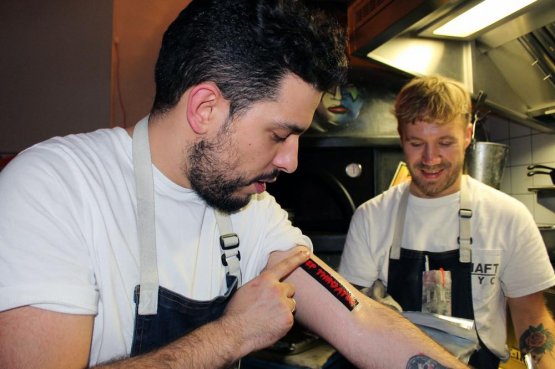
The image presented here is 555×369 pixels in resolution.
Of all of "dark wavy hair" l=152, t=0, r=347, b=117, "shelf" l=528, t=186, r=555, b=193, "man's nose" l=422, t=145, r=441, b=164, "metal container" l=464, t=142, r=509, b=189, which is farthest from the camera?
"shelf" l=528, t=186, r=555, b=193

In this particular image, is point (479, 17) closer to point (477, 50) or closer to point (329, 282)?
point (477, 50)

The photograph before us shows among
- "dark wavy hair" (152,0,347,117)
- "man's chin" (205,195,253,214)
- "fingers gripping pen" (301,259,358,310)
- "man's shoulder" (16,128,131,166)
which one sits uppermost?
"dark wavy hair" (152,0,347,117)

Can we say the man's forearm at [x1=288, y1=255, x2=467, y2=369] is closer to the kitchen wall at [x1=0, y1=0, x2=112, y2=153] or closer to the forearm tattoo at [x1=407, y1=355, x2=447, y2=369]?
the forearm tattoo at [x1=407, y1=355, x2=447, y2=369]

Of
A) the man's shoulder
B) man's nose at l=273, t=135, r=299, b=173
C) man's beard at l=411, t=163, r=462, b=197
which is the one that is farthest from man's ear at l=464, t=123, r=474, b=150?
the man's shoulder

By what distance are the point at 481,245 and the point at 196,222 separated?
109 cm

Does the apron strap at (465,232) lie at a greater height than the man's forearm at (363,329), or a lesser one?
greater

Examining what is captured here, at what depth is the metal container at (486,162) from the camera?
209cm

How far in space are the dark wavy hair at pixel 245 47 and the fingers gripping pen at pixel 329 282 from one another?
1.54 feet

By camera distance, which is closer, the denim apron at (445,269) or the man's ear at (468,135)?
the denim apron at (445,269)

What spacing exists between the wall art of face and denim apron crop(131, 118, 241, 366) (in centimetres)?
145

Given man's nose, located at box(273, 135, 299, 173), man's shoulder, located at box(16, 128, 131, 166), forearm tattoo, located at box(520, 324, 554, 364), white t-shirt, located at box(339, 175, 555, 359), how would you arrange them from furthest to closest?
white t-shirt, located at box(339, 175, 555, 359), forearm tattoo, located at box(520, 324, 554, 364), man's nose, located at box(273, 135, 299, 173), man's shoulder, located at box(16, 128, 131, 166)

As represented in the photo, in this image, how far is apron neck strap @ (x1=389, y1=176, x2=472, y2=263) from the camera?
5.41 feet

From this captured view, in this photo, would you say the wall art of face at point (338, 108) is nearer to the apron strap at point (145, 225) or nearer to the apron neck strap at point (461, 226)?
the apron neck strap at point (461, 226)

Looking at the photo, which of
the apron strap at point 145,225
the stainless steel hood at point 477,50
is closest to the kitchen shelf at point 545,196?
the stainless steel hood at point 477,50
